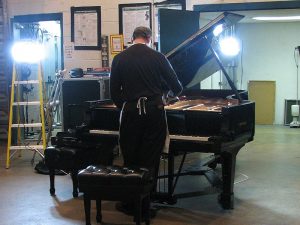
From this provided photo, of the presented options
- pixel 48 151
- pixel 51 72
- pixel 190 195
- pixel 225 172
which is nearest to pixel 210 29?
pixel 225 172

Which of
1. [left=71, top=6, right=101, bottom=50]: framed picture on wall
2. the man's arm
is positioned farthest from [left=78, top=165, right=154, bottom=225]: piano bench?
[left=71, top=6, right=101, bottom=50]: framed picture on wall

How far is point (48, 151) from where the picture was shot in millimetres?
4727

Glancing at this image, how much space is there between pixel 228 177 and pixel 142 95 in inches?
43.1

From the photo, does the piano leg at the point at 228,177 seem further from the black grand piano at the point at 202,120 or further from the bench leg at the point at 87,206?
the bench leg at the point at 87,206

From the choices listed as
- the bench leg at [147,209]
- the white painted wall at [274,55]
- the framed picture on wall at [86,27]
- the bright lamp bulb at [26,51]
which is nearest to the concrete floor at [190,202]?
the bench leg at [147,209]

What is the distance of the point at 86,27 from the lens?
23.6ft

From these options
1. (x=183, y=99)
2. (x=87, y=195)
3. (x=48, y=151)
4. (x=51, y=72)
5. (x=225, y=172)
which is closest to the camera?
(x=87, y=195)

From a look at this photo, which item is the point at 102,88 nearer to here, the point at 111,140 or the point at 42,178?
the point at 42,178

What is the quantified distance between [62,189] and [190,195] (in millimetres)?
1372

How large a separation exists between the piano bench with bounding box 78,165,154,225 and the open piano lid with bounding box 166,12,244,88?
49.2 inches

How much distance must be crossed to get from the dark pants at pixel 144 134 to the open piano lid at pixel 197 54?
2.37 ft

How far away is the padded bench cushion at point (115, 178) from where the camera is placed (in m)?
3.47

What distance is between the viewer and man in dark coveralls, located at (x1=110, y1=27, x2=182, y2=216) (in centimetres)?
375

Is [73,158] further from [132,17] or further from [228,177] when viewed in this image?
[132,17]
